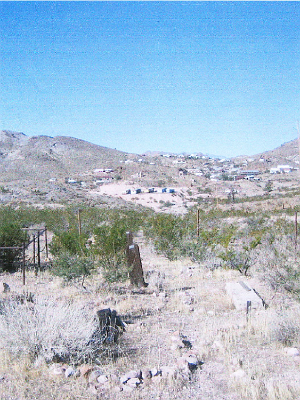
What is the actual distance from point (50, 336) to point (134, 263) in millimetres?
5694

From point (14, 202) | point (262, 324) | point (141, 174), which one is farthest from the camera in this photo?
point (141, 174)

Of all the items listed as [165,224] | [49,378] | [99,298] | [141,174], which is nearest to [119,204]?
[141,174]

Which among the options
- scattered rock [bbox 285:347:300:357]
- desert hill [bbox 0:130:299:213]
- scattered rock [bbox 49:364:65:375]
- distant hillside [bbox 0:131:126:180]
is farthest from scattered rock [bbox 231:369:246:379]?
distant hillside [bbox 0:131:126:180]

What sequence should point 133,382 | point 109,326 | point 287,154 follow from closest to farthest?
point 133,382, point 109,326, point 287,154

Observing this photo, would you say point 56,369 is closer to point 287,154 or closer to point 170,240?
point 170,240

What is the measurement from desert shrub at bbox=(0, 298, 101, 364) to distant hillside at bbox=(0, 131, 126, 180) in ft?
279

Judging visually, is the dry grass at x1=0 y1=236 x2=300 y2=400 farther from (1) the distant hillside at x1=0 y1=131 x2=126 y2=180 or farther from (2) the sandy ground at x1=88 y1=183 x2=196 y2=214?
(1) the distant hillside at x1=0 y1=131 x2=126 y2=180

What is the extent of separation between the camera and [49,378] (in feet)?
19.8

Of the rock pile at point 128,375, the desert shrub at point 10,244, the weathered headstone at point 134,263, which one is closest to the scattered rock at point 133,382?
the rock pile at point 128,375

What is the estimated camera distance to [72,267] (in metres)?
12.1

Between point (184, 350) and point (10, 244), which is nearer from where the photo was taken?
point (184, 350)

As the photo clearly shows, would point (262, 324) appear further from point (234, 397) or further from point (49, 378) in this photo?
point (49, 378)

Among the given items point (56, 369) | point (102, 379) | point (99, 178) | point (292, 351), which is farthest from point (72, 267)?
point (99, 178)

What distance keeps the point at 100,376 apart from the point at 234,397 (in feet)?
6.31
